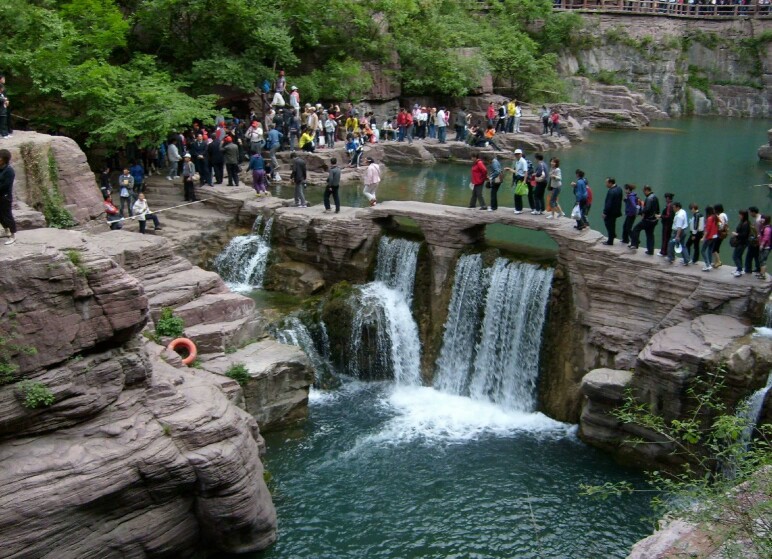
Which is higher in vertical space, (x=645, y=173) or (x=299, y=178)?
(x=645, y=173)

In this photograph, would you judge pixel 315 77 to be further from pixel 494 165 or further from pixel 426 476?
pixel 426 476

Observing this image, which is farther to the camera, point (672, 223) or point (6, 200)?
point (672, 223)

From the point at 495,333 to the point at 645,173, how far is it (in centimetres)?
1748

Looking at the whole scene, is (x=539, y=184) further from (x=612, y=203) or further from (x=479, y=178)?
(x=612, y=203)

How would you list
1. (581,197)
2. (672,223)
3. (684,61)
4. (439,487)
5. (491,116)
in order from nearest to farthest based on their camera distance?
(439,487) < (672,223) < (581,197) < (491,116) < (684,61)

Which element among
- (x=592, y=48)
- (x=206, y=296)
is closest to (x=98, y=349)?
(x=206, y=296)

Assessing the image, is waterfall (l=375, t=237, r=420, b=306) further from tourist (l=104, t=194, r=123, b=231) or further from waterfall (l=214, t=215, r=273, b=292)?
tourist (l=104, t=194, r=123, b=231)

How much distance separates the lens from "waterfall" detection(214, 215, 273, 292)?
23.3 metres

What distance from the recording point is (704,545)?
895 cm

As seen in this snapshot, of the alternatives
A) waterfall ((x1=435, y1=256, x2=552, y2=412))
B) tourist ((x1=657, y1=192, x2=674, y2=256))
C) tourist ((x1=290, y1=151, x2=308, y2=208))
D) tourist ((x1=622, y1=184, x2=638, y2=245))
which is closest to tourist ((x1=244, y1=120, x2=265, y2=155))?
tourist ((x1=290, y1=151, x2=308, y2=208))

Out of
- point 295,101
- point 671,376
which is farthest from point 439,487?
point 295,101

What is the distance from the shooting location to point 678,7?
181 ft

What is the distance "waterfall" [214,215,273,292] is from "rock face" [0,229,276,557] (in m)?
9.19

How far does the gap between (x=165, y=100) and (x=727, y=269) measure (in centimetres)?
1708
